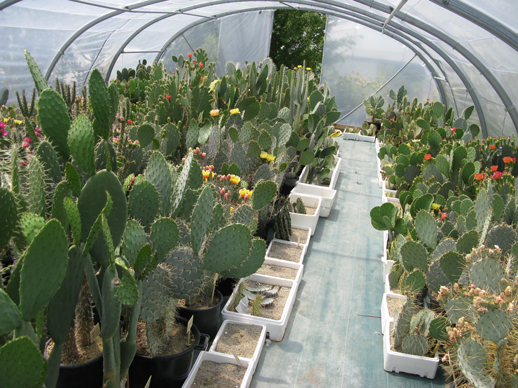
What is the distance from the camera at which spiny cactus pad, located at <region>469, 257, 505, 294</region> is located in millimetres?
1537

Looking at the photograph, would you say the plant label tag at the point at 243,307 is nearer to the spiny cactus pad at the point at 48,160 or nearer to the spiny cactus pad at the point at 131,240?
the spiny cactus pad at the point at 131,240

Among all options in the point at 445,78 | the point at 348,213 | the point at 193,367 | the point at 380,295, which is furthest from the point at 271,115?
the point at 445,78

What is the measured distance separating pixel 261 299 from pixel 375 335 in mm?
641

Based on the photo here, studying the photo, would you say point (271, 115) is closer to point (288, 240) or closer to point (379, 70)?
point (288, 240)

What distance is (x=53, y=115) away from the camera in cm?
134

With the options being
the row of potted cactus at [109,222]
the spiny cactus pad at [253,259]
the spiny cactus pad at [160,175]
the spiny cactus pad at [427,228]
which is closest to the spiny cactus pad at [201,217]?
the row of potted cactus at [109,222]

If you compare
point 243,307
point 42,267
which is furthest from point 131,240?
point 243,307

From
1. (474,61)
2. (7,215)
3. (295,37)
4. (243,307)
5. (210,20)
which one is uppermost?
(295,37)

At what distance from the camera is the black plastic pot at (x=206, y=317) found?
1887mm

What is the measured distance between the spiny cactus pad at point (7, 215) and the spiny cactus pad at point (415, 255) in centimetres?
172

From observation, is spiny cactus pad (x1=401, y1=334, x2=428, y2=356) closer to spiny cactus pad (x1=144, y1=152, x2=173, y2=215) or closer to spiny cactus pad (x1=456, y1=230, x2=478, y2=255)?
spiny cactus pad (x1=456, y1=230, x2=478, y2=255)

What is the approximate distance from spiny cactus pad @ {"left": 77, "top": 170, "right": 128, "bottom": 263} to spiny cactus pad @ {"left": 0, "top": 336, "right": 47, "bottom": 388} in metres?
0.40

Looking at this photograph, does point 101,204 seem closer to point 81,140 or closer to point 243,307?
point 81,140

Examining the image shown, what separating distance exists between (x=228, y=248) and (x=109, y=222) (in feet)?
2.01
